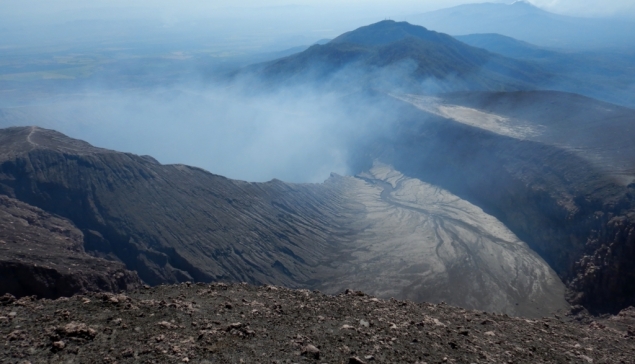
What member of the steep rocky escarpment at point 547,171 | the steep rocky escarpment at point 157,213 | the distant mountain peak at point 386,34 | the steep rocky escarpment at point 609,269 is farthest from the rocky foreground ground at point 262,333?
the distant mountain peak at point 386,34

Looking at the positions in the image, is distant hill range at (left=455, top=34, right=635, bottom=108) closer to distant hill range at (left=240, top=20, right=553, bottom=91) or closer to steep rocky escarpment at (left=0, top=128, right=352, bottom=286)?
distant hill range at (left=240, top=20, right=553, bottom=91)

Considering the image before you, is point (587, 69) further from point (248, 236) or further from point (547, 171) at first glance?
point (248, 236)

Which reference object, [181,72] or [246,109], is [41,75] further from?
[246,109]

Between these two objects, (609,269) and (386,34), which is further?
(386,34)

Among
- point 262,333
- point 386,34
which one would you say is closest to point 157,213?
point 262,333

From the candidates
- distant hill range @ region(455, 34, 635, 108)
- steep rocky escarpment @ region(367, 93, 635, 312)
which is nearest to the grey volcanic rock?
steep rocky escarpment @ region(367, 93, 635, 312)

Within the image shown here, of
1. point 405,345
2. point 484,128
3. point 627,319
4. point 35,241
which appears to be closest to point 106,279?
point 35,241
